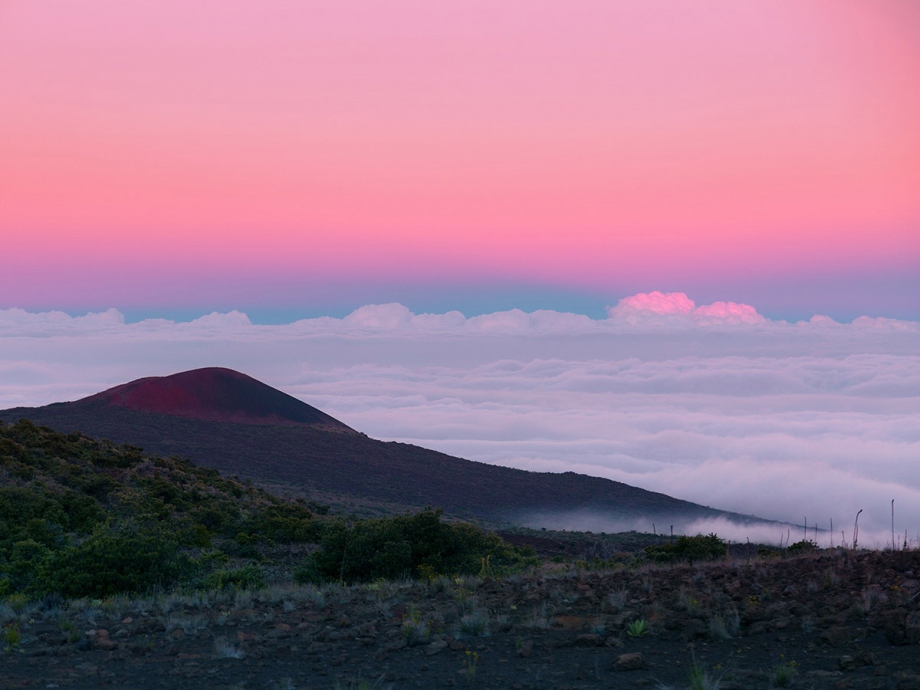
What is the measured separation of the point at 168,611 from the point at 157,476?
2577 cm

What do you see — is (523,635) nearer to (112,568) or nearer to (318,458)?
(112,568)

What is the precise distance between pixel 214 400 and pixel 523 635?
77125 mm

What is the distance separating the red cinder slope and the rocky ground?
6872 centimetres

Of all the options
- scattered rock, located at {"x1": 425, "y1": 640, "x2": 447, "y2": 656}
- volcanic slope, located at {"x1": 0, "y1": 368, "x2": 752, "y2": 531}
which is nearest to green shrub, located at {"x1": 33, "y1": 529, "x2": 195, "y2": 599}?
scattered rock, located at {"x1": 425, "y1": 640, "x2": 447, "y2": 656}

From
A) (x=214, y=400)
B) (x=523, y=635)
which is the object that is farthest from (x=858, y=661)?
(x=214, y=400)

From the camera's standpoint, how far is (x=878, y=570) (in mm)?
10164

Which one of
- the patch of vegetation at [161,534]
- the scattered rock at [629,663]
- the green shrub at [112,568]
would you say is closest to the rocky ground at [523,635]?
the scattered rock at [629,663]

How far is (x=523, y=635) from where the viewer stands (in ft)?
27.7

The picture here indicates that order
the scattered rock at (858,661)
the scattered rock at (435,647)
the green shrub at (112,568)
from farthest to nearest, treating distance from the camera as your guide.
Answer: the green shrub at (112,568), the scattered rock at (435,647), the scattered rock at (858,661)

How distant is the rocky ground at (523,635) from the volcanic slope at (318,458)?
4277 cm

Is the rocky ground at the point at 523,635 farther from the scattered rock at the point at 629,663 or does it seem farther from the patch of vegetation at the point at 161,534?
the patch of vegetation at the point at 161,534

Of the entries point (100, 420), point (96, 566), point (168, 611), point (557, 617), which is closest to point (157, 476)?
point (96, 566)

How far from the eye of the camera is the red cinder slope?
3100 inches

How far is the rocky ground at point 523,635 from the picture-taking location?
7.12m
